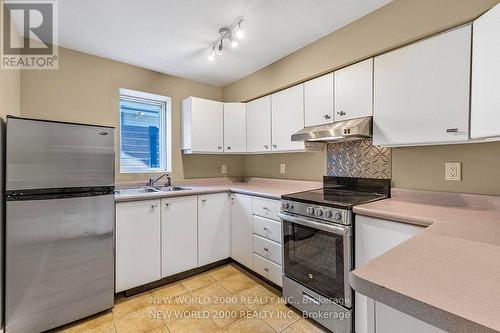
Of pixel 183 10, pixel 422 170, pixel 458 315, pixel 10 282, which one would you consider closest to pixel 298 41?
pixel 183 10

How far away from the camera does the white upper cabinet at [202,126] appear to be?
2807 millimetres

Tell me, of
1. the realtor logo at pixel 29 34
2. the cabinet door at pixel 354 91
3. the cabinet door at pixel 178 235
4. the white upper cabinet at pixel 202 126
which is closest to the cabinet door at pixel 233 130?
the white upper cabinet at pixel 202 126

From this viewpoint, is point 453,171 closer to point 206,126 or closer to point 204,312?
point 204,312

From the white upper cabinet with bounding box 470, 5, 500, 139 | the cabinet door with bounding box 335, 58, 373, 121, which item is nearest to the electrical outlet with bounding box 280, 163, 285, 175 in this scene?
the cabinet door with bounding box 335, 58, 373, 121

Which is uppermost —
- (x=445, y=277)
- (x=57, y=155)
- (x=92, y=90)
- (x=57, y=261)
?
(x=92, y=90)

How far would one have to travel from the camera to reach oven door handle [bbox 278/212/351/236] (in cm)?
150

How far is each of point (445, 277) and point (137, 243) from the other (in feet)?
7.05

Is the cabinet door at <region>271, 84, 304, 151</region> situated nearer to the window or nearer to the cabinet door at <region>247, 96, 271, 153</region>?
the cabinet door at <region>247, 96, 271, 153</region>

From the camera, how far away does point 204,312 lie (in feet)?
6.02

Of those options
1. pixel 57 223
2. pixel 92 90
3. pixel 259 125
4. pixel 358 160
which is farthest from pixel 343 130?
pixel 92 90

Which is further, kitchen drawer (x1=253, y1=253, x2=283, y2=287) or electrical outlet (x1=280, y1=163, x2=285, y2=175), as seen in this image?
electrical outlet (x1=280, y1=163, x2=285, y2=175)

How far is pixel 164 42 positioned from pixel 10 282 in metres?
2.19

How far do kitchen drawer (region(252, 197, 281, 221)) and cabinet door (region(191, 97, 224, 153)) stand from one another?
3.39ft

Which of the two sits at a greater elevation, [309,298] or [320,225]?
[320,225]
